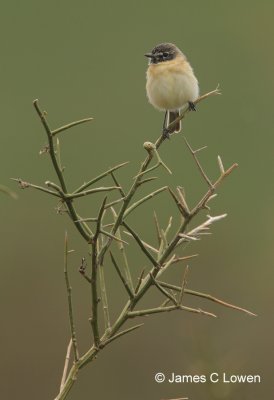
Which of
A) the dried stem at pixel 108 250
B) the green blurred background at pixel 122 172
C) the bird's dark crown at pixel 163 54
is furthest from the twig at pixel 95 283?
the bird's dark crown at pixel 163 54

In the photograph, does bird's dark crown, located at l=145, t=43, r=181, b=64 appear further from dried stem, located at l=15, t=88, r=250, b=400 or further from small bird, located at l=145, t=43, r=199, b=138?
dried stem, located at l=15, t=88, r=250, b=400

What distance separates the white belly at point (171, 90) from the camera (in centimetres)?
386

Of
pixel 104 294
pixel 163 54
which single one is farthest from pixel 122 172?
pixel 104 294

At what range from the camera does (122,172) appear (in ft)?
23.3

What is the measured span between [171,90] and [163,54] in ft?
1.60

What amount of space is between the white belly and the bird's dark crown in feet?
0.80

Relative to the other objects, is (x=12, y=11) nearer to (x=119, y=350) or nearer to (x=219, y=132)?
(x=219, y=132)

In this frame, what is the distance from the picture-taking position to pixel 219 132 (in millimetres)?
7594

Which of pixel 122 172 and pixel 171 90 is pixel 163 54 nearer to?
pixel 171 90

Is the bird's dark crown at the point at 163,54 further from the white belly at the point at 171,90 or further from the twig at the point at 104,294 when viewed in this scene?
the twig at the point at 104,294

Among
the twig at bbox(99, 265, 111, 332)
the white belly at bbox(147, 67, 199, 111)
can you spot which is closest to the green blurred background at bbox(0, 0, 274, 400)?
the white belly at bbox(147, 67, 199, 111)

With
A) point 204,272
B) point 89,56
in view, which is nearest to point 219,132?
point 204,272

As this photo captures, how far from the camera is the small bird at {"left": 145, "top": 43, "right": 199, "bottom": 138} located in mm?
3863

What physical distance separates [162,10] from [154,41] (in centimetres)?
178
